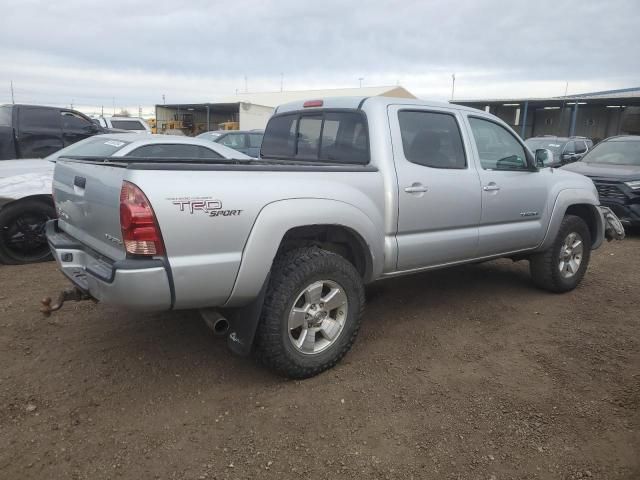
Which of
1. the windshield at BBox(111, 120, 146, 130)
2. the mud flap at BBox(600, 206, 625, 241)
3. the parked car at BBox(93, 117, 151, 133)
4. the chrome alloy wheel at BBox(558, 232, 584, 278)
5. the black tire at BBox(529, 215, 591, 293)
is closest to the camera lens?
the black tire at BBox(529, 215, 591, 293)

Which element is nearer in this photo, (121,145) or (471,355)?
(471,355)

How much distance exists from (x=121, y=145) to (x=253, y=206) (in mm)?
4468

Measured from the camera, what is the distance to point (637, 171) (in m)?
8.52

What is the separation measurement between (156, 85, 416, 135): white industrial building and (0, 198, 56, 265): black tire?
2629 cm

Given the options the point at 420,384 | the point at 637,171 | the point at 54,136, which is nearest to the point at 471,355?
the point at 420,384

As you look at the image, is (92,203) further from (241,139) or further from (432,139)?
(241,139)

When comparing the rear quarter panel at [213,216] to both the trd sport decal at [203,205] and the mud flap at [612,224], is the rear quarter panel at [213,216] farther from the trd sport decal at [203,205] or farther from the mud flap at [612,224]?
the mud flap at [612,224]

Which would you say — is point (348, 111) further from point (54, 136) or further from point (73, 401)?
point (54, 136)

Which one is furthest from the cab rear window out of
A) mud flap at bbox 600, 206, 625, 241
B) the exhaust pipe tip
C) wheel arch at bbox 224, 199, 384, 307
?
mud flap at bbox 600, 206, 625, 241

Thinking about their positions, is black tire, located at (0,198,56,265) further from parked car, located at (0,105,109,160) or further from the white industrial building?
the white industrial building

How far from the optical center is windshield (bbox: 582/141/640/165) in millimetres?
9344

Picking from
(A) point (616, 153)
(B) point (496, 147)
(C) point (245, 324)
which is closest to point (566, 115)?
(A) point (616, 153)

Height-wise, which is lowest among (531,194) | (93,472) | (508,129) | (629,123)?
(93,472)

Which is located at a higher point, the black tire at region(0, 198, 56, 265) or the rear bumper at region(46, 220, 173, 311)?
the rear bumper at region(46, 220, 173, 311)
